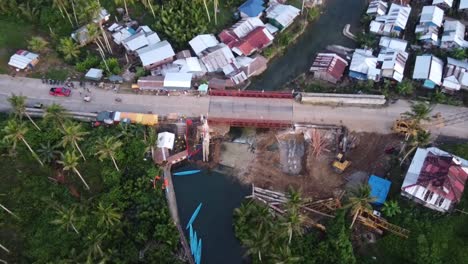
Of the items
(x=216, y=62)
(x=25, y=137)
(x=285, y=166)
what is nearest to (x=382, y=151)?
(x=285, y=166)

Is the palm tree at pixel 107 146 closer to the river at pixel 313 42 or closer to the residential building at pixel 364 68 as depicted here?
the river at pixel 313 42

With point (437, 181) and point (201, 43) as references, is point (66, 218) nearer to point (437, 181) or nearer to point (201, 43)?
point (201, 43)

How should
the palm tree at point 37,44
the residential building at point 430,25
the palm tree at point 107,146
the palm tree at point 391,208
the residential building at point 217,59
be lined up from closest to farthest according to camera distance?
1. the palm tree at point 107,146
2. the palm tree at point 391,208
3. the palm tree at point 37,44
4. the residential building at point 217,59
5. the residential building at point 430,25

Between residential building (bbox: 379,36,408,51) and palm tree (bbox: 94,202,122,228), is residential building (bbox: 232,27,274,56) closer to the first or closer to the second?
residential building (bbox: 379,36,408,51)

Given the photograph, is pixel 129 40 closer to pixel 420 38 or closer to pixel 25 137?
pixel 25 137

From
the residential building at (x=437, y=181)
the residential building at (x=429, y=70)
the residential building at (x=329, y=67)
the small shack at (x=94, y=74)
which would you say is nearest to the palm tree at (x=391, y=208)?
the residential building at (x=437, y=181)

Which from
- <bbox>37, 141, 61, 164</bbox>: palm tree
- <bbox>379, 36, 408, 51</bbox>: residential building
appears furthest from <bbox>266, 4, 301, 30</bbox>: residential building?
<bbox>37, 141, 61, 164</bbox>: palm tree
